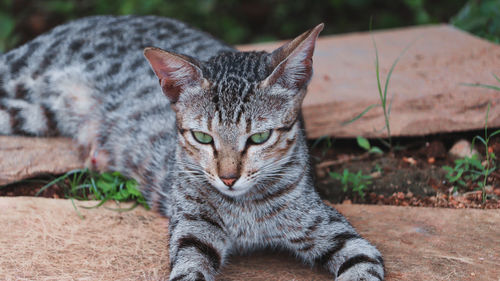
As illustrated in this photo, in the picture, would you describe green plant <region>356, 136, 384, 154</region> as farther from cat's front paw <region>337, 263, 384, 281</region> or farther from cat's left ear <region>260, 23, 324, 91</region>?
cat's front paw <region>337, 263, 384, 281</region>

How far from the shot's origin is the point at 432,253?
3176 mm

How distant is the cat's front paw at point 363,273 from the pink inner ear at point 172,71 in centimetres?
125

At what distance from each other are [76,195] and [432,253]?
2457 mm

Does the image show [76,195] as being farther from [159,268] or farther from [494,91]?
[494,91]

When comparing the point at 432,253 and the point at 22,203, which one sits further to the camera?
the point at 22,203

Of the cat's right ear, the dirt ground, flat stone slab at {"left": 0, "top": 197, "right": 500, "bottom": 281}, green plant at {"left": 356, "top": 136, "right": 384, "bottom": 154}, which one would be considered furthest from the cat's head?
green plant at {"left": 356, "top": 136, "right": 384, "bottom": 154}

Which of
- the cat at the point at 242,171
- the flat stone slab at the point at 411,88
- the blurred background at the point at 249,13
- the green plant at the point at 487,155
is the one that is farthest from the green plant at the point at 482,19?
the cat at the point at 242,171

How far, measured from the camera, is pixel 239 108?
2.97 meters

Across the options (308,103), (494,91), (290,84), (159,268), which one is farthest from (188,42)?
(494,91)

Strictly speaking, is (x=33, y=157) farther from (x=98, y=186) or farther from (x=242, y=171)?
(x=242, y=171)

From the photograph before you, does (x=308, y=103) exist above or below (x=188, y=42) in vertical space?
below

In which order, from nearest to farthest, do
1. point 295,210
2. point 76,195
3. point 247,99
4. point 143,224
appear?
point 247,99
point 295,210
point 143,224
point 76,195

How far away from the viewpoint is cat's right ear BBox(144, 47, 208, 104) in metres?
2.98

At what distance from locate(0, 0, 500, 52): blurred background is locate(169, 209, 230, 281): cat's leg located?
427 cm
